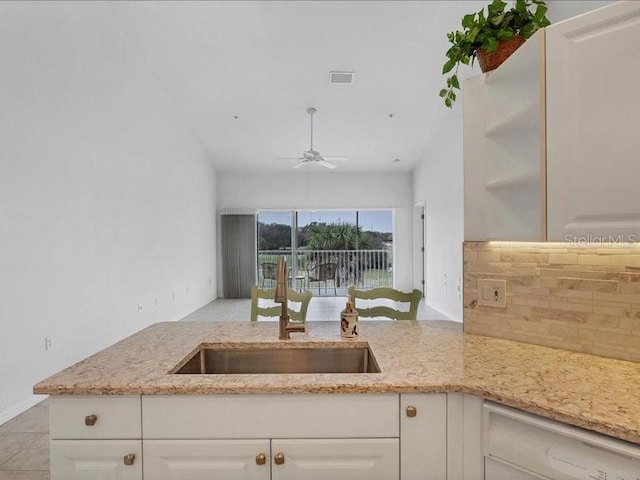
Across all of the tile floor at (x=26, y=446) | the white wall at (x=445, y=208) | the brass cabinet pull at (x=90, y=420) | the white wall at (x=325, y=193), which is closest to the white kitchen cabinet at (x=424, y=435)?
the brass cabinet pull at (x=90, y=420)

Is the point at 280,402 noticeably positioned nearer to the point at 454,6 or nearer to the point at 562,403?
the point at 562,403

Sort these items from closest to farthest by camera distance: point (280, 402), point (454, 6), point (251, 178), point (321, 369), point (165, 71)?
point (280, 402) → point (321, 369) → point (454, 6) → point (165, 71) → point (251, 178)

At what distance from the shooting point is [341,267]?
856 centimetres

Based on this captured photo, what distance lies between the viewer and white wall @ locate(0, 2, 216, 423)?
2611 mm

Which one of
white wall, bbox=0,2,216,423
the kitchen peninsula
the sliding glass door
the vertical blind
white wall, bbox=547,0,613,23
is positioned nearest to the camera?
the kitchen peninsula

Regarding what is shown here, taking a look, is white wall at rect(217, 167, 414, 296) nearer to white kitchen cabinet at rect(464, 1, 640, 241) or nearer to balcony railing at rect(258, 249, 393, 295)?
balcony railing at rect(258, 249, 393, 295)

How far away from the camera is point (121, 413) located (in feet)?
3.34

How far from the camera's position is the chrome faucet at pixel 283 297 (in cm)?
137

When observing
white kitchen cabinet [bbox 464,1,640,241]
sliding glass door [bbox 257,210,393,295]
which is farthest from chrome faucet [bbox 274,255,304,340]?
sliding glass door [bbox 257,210,393,295]

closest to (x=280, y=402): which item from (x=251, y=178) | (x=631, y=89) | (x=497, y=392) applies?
(x=497, y=392)

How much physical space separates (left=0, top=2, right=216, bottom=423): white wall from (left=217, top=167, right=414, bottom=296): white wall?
2.68 metres

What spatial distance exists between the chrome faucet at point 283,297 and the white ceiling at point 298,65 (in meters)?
3.23

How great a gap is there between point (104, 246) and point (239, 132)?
322 cm

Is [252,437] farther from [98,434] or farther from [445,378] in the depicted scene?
[445,378]
